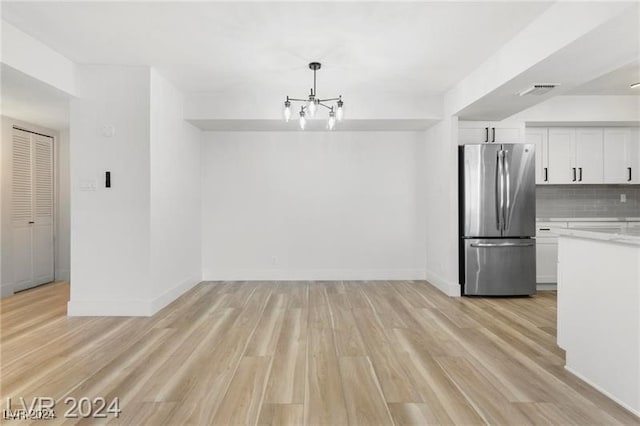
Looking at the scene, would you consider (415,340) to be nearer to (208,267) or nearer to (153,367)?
(153,367)

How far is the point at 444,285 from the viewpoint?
5023 mm

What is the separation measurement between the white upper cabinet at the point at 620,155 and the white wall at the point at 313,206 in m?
2.72

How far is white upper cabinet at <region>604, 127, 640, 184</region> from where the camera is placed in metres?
5.31

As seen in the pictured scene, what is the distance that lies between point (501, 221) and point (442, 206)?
2.59 ft

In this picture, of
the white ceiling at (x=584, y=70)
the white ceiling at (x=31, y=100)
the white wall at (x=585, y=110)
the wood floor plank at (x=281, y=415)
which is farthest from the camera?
the white wall at (x=585, y=110)

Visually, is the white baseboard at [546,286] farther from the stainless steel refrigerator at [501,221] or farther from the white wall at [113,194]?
the white wall at [113,194]

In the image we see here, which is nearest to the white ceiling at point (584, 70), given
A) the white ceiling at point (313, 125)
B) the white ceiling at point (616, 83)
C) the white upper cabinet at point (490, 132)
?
the white ceiling at point (616, 83)

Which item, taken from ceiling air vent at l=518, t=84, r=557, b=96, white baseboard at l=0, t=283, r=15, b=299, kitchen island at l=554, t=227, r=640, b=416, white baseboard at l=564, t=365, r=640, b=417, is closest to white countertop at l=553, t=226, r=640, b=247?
kitchen island at l=554, t=227, r=640, b=416

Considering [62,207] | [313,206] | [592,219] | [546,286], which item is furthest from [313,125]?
[62,207]

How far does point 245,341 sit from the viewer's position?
10.5ft

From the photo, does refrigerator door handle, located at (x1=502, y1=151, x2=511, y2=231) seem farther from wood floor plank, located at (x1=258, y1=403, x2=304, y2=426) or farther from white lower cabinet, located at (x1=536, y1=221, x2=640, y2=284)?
wood floor plank, located at (x1=258, y1=403, x2=304, y2=426)

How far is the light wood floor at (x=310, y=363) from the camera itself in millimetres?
2121

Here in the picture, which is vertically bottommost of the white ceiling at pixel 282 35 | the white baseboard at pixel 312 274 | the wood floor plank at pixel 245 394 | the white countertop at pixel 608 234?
the wood floor plank at pixel 245 394

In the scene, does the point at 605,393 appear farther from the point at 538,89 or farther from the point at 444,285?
the point at 538,89
